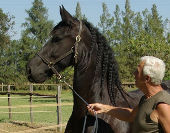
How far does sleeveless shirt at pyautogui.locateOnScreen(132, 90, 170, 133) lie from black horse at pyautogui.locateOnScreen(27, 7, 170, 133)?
1342mm

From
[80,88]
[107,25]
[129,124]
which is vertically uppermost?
[107,25]

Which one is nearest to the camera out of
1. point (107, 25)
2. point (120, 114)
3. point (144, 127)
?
point (144, 127)

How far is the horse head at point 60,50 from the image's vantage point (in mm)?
3664

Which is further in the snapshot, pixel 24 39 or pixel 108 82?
pixel 24 39

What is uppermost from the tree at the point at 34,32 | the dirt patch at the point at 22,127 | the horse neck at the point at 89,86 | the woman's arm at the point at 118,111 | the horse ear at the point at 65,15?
the tree at the point at 34,32

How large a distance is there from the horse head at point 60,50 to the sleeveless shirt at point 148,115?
1521 mm

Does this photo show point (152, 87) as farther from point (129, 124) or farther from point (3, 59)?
point (3, 59)

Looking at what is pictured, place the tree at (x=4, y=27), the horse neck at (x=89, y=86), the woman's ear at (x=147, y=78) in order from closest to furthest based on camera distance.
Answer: the woman's ear at (x=147, y=78), the horse neck at (x=89, y=86), the tree at (x=4, y=27)

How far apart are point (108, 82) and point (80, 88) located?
33 centimetres

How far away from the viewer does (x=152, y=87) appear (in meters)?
2.31

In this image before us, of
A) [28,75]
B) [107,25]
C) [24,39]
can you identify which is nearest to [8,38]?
[24,39]

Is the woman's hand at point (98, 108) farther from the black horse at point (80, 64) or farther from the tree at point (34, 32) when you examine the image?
the tree at point (34, 32)

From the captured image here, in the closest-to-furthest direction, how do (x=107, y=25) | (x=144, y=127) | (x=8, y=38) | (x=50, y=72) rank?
(x=144, y=127) → (x=50, y=72) → (x=8, y=38) → (x=107, y=25)

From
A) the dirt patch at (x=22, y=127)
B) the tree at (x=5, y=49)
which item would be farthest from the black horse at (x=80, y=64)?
the tree at (x=5, y=49)
